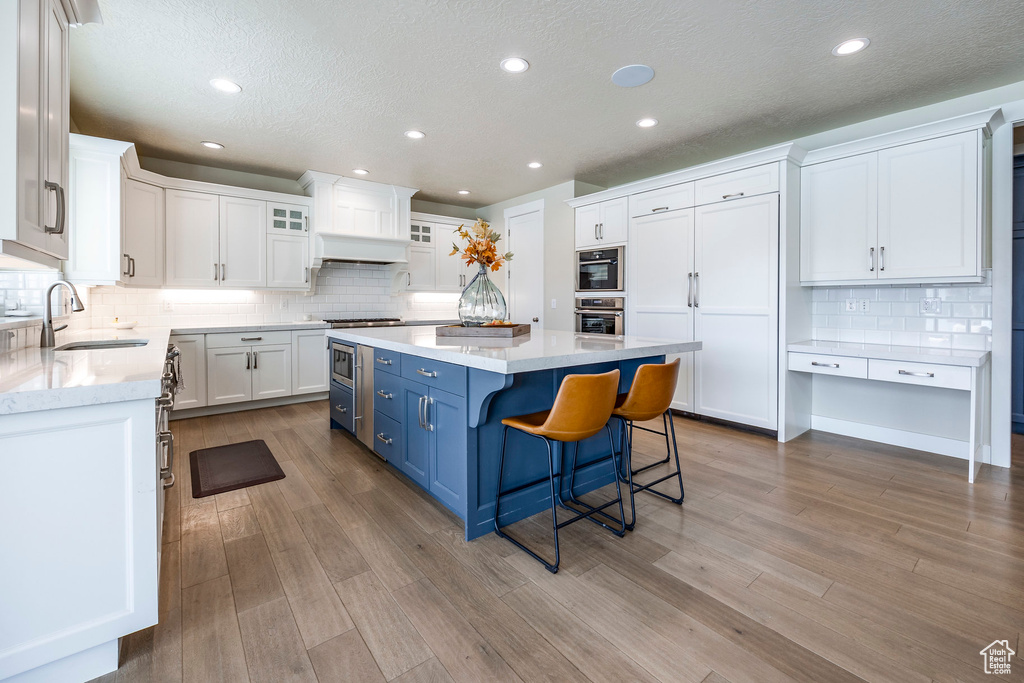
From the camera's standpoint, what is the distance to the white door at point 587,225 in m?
5.01

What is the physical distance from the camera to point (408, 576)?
1853mm

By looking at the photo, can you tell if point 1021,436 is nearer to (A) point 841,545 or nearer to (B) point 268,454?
(A) point 841,545

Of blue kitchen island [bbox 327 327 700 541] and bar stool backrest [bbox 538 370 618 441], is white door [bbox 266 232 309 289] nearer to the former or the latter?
blue kitchen island [bbox 327 327 700 541]

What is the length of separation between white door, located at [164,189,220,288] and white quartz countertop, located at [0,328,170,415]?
286 cm

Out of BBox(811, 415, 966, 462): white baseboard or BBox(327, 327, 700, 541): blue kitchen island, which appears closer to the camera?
BBox(327, 327, 700, 541): blue kitchen island

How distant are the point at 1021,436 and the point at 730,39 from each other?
4093mm

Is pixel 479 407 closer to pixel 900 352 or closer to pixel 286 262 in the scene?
pixel 900 352

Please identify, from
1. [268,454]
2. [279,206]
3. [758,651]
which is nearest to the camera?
[758,651]

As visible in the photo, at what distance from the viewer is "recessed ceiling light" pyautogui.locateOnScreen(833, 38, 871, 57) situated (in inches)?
99.2

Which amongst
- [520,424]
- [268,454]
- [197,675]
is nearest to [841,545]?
[520,424]

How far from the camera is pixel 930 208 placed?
10.2 ft

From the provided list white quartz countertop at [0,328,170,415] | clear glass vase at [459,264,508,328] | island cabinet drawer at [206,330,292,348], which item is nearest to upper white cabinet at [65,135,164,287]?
island cabinet drawer at [206,330,292,348]

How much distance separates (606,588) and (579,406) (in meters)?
0.70

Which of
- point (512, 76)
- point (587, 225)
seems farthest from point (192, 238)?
point (587, 225)
